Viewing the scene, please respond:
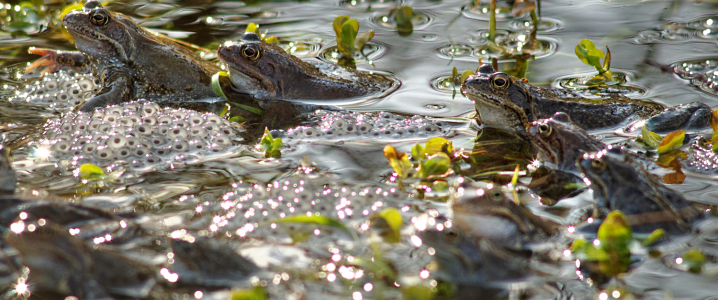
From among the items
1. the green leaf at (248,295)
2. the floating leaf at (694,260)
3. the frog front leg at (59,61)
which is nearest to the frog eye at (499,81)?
the floating leaf at (694,260)

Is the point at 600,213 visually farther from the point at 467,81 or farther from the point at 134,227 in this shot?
the point at 134,227

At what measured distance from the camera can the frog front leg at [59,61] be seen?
17.7 feet

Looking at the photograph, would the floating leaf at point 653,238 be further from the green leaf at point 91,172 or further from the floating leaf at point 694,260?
the green leaf at point 91,172

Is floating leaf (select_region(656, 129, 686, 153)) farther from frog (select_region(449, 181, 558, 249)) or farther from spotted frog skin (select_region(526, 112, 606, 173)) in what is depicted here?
frog (select_region(449, 181, 558, 249))

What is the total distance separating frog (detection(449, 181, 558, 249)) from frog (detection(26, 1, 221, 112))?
316 centimetres

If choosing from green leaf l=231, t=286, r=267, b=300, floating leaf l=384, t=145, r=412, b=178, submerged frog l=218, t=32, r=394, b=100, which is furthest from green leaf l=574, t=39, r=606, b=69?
green leaf l=231, t=286, r=267, b=300

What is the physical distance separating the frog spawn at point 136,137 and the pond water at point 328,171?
0.07 feet

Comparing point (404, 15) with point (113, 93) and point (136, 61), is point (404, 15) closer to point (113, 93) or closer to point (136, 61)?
point (136, 61)

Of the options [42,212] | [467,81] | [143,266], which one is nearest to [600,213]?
[467,81]

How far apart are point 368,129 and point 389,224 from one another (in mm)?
1675

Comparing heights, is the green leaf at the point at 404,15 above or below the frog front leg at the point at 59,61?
above

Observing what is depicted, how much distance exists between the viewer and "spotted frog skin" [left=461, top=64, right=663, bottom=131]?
4426 millimetres

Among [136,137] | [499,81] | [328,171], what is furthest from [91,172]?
[499,81]

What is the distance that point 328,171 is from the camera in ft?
12.3
